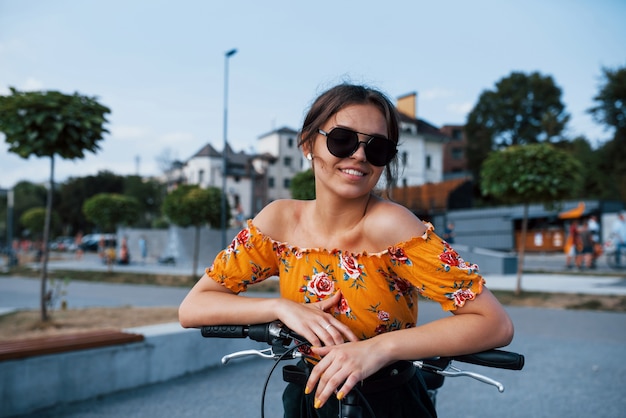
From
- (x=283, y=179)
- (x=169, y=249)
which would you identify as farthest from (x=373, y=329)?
(x=283, y=179)

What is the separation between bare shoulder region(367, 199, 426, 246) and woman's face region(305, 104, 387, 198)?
3.2 inches

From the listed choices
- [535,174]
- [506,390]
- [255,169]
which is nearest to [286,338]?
[506,390]

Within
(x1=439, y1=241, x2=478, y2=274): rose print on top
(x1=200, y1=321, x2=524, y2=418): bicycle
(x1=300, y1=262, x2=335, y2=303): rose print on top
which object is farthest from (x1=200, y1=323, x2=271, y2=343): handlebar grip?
(x1=439, y1=241, x2=478, y2=274): rose print on top

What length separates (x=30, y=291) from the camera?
610 inches

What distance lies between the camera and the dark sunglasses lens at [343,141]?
1.58 meters

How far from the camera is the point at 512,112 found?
169 ft

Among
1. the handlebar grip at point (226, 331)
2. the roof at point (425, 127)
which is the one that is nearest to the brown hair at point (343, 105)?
the handlebar grip at point (226, 331)

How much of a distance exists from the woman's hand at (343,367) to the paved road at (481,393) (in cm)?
316

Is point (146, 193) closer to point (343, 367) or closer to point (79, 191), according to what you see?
point (79, 191)

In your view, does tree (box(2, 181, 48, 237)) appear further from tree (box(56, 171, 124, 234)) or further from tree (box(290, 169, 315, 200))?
tree (box(290, 169, 315, 200))

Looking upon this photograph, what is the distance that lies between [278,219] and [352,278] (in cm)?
36

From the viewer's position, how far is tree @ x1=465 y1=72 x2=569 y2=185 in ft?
167

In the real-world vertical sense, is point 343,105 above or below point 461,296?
above

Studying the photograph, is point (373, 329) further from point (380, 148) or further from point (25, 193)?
point (25, 193)
